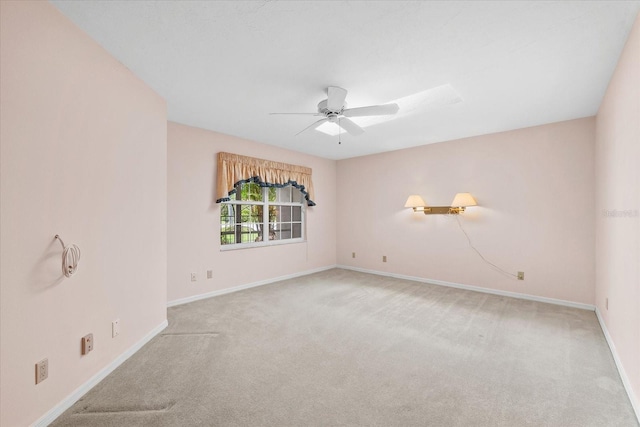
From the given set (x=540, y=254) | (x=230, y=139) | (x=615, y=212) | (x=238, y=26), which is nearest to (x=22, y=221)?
(x=238, y=26)

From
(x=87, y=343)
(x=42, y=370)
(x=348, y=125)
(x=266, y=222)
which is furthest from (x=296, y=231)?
(x=42, y=370)

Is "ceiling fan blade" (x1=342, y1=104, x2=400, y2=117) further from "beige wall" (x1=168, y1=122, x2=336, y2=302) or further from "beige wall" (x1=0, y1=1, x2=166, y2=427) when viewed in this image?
"beige wall" (x1=168, y1=122, x2=336, y2=302)

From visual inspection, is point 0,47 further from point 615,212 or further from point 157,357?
point 615,212

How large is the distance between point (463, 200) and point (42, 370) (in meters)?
4.83

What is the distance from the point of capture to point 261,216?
16.4 ft

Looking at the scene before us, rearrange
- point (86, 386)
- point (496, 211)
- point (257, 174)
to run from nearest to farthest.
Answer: point (86, 386) < point (496, 211) < point (257, 174)

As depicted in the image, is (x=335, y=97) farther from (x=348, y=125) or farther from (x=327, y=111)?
(x=348, y=125)

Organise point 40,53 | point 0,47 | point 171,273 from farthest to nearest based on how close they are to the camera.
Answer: point 171,273, point 40,53, point 0,47

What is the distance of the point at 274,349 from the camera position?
253cm

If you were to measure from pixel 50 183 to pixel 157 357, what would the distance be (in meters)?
1.60

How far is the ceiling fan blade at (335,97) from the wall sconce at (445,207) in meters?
2.65

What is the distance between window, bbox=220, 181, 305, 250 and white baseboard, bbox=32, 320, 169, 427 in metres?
1.96

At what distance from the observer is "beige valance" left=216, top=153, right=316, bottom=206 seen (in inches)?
166

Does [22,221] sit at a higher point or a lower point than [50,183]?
lower
